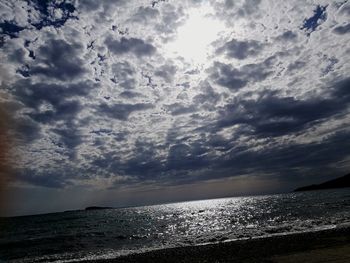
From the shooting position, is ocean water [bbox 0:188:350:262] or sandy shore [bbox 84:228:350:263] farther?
ocean water [bbox 0:188:350:262]

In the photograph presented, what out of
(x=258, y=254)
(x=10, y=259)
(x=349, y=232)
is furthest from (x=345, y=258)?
(x=10, y=259)

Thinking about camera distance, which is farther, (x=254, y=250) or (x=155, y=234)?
(x=155, y=234)

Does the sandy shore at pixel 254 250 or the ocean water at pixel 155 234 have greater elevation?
the ocean water at pixel 155 234

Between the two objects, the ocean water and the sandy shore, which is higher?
the ocean water

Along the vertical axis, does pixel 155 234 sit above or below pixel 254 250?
above

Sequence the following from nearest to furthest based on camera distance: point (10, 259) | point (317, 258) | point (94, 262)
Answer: point (317, 258) < point (94, 262) < point (10, 259)

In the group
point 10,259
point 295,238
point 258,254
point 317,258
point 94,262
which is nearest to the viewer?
point 317,258

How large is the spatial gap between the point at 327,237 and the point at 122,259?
57.0 ft

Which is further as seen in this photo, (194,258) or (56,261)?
(56,261)

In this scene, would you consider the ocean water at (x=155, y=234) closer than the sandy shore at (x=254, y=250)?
No

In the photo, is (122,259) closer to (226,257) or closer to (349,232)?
(226,257)

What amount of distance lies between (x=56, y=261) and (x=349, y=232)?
26.7 meters

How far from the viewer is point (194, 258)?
900 inches

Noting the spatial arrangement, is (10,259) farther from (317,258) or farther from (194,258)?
(317,258)
